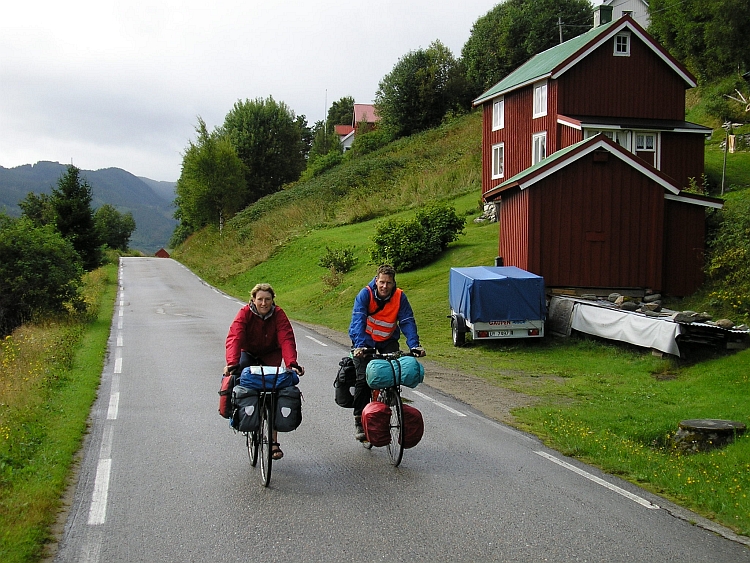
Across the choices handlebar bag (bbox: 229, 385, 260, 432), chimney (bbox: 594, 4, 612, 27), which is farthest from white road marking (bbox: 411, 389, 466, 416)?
chimney (bbox: 594, 4, 612, 27)

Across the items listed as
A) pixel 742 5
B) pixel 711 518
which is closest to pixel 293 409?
pixel 711 518

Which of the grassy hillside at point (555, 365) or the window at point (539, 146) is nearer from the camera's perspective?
the grassy hillside at point (555, 365)

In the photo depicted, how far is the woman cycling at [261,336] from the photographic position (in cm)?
741

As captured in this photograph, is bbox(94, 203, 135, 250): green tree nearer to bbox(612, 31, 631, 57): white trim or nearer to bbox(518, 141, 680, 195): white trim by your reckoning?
bbox(612, 31, 631, 57): white trim

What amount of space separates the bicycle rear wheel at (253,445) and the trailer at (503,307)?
1063 cm

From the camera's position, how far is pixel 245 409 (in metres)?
7.03

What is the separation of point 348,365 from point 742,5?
46713mm

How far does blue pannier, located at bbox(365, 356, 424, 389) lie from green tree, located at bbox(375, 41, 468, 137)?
69.4 meters

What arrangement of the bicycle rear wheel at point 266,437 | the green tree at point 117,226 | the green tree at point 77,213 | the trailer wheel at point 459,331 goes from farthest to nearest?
the green tree at point 117,226 < the green tree at point 77,213 < the trailer wheel at point 459,331 < the bicycle rear wheel at point 266,437

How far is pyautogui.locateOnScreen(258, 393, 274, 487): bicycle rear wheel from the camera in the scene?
6.99 metres

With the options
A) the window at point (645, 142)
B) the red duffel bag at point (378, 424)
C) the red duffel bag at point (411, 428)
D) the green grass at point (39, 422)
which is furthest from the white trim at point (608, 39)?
the red duffel bag at point (378, 424)

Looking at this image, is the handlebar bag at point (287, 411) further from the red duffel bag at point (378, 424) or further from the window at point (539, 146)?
the window at point (539, 146)

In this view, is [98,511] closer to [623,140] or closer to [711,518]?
[711,518]

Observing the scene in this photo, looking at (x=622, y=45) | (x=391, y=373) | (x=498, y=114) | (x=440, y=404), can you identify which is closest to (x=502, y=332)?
(x=440, y=404)
